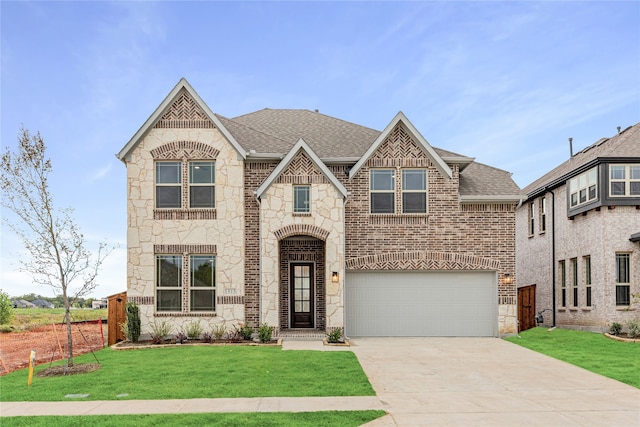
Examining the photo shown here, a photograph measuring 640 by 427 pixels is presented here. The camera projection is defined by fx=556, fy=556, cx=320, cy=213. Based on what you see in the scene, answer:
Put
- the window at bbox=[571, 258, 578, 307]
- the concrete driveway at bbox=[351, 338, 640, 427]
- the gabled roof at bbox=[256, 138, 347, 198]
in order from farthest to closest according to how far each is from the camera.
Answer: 1. the window at bbox=[571, 258, 578, 307]
2. the gabled roof at bbox=[256, 138, 347, 198]
3. the concrete driveway at bbox=[351, 338, 640, 427]

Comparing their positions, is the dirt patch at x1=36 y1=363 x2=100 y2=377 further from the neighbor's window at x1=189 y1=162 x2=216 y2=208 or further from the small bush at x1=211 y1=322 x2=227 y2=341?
the neighbor's window at x1=189 y1=162 x2=216 y2=208

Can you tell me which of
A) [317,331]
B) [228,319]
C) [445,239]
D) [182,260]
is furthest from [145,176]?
[445,239]

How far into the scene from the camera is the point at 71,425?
27.7 ft

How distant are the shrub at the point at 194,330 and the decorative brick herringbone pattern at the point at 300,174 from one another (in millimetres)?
5540

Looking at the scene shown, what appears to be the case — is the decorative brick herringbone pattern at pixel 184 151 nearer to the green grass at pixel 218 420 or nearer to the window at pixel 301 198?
the window at pixel 301 198

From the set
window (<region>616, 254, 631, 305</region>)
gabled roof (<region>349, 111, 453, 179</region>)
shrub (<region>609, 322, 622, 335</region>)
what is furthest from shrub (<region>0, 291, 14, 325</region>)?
window (<region>616, 254, 631, 305</region>)

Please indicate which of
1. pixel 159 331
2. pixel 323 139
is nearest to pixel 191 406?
pixel 159 331

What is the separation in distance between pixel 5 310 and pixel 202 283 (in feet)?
43.0

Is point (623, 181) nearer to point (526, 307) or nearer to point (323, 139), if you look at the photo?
point (526, 307)

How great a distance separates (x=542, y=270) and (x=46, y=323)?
24.4m

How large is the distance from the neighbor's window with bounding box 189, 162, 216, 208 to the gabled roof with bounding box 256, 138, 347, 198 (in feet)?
5.78

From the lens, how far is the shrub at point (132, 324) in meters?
18.1

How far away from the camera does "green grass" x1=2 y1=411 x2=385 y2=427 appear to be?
8367 mm

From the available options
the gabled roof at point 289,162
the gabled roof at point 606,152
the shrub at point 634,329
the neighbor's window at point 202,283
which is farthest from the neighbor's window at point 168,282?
the gabled roof at point 606,152
